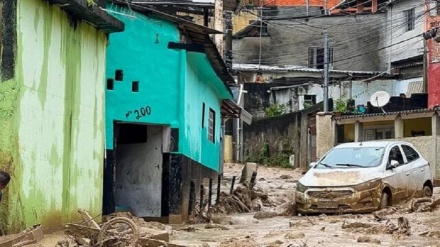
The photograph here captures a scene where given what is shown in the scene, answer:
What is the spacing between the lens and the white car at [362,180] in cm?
1547

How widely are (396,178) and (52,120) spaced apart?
867cm

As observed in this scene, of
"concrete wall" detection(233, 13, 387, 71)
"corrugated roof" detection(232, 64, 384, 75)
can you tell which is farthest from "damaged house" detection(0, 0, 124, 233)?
"concrete wall" detection(233, 13, 387, 71)

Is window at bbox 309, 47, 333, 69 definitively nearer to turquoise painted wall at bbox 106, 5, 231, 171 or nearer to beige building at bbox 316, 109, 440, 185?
beige building at bbox 316, 109, 440, 185

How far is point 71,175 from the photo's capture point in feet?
38.1

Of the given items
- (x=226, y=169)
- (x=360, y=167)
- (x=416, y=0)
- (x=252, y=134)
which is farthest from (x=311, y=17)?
(x=360, y=167)

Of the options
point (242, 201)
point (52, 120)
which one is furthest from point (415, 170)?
point (52, 120)

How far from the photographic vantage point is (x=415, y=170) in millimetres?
17234

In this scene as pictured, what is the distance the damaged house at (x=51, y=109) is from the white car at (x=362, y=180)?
4.82 meters

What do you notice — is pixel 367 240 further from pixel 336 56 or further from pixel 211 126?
pixel 336 56

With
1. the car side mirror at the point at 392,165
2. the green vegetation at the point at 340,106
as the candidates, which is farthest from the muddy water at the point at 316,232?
the green vegetation at the point at 340,106

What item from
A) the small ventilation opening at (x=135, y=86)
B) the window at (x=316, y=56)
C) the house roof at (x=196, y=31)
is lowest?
the small ventilation opening at (x=135, y=86)

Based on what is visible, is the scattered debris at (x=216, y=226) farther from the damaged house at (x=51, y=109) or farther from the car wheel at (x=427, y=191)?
the car wheel at (x=427, y=191)

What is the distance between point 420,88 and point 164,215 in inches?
1123

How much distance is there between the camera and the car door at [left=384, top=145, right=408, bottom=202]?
16188 mm
